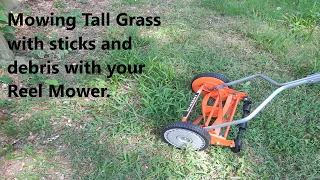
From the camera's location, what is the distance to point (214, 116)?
2785 millimetres

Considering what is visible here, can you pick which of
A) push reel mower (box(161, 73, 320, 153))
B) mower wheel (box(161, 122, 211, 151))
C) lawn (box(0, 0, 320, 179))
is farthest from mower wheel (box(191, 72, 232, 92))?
mower wheel (box(161, 122, 211, 151))

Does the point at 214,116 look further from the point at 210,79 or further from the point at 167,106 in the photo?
the point at 167,106

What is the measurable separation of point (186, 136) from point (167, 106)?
59 centimetres

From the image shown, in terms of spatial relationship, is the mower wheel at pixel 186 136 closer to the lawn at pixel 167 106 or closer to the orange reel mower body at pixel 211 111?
the orange reel mower body at pixel 211 111

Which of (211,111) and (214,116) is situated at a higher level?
(211,111)

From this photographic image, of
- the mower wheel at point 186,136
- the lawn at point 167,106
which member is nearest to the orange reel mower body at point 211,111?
the mower wheel at point 186,136

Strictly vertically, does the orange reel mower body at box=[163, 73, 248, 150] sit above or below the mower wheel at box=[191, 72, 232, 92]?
below

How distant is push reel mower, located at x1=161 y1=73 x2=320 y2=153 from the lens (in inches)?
91.2

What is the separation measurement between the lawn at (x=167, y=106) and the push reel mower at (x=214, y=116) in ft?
0.58

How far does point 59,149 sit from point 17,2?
9.27 ft

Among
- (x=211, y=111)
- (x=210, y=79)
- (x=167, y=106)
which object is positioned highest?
(x=210, y=79)

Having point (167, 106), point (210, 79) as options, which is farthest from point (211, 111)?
point (167, 106)

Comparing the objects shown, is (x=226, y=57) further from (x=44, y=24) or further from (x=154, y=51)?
(x=44, y=24)

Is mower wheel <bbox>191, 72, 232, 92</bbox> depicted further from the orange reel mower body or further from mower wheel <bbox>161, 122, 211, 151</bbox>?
mower wheel <bbox>161, 122, 211, 151</bbox>
